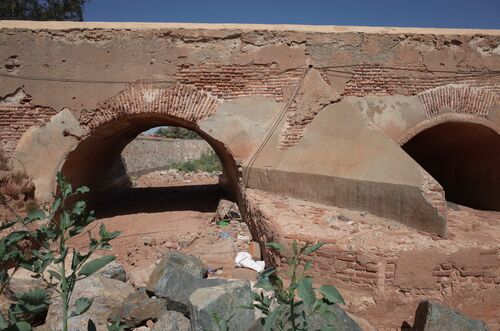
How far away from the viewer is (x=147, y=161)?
19.9 meters

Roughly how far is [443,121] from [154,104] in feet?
17.3

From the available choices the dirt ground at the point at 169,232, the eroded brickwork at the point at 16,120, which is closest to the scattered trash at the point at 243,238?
the dirt ground at the point at 169,232

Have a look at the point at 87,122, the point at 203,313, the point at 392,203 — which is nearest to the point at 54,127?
the point at 87,122

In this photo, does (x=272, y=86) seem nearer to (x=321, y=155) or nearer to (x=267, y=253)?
(x=321, y=155)

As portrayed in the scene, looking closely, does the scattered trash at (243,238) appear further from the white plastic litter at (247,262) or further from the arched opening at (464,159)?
the arched opening at (464,159)

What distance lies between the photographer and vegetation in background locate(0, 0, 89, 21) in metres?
15.6

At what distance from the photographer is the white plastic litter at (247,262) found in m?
5.04

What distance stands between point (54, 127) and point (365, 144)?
514 cm

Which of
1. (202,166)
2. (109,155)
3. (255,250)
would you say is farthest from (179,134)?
(255,250)

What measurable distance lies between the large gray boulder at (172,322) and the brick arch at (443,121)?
5.12 metres

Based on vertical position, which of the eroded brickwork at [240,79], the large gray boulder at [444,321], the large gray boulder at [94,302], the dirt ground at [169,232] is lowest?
the dirt ground at [169,232]

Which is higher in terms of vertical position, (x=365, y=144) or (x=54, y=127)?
(x=365, y=144)

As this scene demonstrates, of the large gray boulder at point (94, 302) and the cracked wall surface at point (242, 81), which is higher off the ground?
the cracked wall surface at point (242, 81)

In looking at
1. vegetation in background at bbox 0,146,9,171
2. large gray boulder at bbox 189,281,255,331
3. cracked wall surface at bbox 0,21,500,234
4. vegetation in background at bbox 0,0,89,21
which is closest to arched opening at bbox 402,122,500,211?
cracked wall surface at bbox 0,21,500,234
